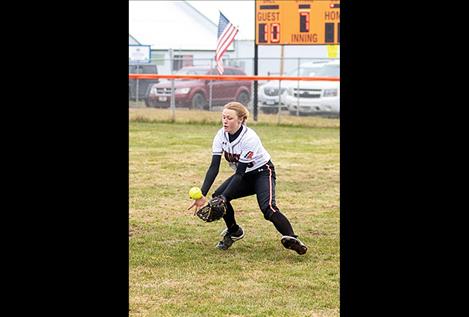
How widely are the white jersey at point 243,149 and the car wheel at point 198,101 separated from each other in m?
17.8

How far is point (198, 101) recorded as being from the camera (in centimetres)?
2566

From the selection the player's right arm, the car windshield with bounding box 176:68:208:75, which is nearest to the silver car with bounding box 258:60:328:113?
the car windshield with bounding box 176:68:208:75

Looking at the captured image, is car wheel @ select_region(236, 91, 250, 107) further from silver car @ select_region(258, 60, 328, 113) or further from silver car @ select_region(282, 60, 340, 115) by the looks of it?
silver car @ select_region(282, 60, 340, 115)

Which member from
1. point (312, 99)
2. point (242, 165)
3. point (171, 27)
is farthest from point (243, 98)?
point (242, 165)

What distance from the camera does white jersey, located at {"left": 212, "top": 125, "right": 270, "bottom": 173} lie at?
775cm

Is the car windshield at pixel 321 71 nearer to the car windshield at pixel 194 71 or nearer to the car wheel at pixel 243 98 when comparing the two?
the car wheel at pixel 243 98

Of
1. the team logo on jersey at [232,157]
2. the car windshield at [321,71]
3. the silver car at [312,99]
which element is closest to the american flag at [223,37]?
the silver car at [312,99]

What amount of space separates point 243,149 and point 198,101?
59.1ft

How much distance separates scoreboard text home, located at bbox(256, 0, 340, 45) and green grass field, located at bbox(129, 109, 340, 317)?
7629 mm

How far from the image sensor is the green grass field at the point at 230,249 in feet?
20.1
